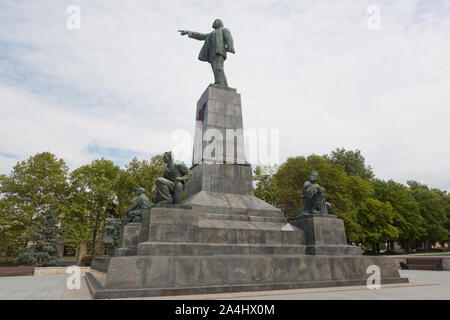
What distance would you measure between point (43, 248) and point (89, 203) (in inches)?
324

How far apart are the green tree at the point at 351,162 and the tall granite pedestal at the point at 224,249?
141ft

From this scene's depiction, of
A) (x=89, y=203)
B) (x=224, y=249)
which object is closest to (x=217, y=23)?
(x=224, y=249)

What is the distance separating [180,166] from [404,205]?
45951mm

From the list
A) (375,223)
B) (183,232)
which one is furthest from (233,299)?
(375,223)

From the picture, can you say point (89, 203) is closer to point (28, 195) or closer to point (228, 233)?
point (28, 195)

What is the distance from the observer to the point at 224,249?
934 cm

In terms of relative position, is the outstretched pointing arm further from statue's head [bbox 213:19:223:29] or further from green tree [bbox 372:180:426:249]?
green tree [bbox 372:180:426:249]

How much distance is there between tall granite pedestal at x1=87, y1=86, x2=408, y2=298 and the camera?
7.80 metres

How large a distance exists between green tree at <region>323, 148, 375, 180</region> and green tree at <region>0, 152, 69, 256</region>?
40.6 metres

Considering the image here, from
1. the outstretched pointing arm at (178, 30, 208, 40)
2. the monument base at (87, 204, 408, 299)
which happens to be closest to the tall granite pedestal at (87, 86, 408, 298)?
the monument base at (87, 204, 408, 299)

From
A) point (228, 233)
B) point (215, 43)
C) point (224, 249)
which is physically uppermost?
point (215, 43)

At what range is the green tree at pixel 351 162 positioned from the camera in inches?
2076
